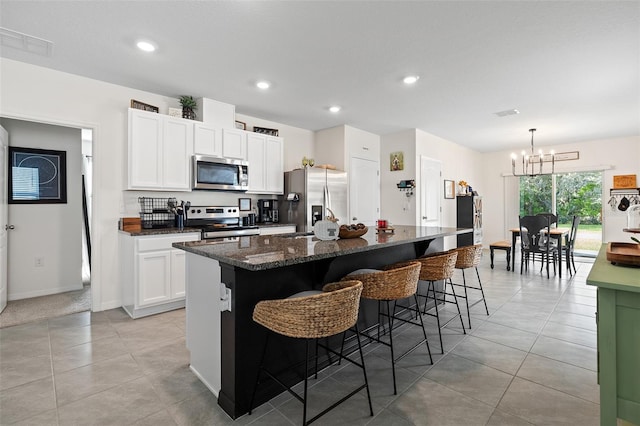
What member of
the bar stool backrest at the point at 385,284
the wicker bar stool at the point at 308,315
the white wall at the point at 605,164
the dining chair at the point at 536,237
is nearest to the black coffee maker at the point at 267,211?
the bar stool backrest at the point at 385,284

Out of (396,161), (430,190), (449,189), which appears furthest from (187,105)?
(449,189)

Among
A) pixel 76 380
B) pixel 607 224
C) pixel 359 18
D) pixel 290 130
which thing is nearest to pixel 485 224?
pixel 607 224

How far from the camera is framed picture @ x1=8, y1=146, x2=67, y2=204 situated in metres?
3.80

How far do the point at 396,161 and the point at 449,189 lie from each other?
165 cm

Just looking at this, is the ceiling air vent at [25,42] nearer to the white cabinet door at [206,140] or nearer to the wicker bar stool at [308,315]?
the white cabinet door at [206,140]

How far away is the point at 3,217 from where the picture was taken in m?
3.42

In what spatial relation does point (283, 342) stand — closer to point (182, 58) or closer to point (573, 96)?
point (182, 58)

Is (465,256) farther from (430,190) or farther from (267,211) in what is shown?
(430,190)

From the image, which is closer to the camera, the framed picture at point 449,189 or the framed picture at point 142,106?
the framed picture at point 142,106

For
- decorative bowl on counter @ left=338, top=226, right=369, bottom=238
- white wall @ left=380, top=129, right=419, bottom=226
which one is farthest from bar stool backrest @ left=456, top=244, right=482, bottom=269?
white wall @ left=380, top=129, right=419, bottom=226

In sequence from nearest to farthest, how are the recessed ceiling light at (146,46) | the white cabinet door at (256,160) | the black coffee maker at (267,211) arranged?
the recessed ceiling light at (146,46) < the white cabinet door at (256,160) < the black coffee maker at (267,211)

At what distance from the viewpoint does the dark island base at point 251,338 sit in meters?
1.71

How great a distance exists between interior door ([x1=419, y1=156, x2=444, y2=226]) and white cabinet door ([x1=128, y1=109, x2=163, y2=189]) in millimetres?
4406

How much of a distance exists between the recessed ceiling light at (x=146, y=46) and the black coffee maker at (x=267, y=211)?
2.49 metres
